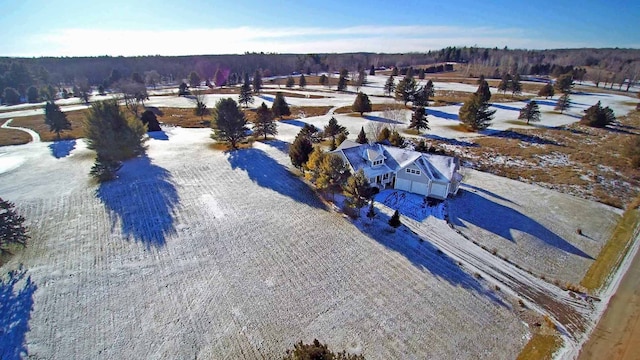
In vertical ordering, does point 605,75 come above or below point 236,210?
above

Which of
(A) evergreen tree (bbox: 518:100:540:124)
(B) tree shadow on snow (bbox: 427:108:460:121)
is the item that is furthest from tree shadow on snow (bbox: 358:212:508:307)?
(A) evergreen tree (bbox: 518:100:540:124)

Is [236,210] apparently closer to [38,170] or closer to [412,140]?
[38,170]

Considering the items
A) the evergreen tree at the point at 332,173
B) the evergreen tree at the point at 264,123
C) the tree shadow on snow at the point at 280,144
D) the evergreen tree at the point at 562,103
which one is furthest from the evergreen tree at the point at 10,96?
the evergreen tree at the point at 562,103

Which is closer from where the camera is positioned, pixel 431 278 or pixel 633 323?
pixel 633 323

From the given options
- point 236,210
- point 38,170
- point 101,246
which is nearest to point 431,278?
point 236,210

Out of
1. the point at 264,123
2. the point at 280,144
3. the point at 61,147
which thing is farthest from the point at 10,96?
the point at 280,144

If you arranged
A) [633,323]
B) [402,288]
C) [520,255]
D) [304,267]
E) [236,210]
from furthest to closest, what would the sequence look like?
1. [236,210]
2. [520,255]
3. [304,267]
4. [402,288]
5. [633,323]
